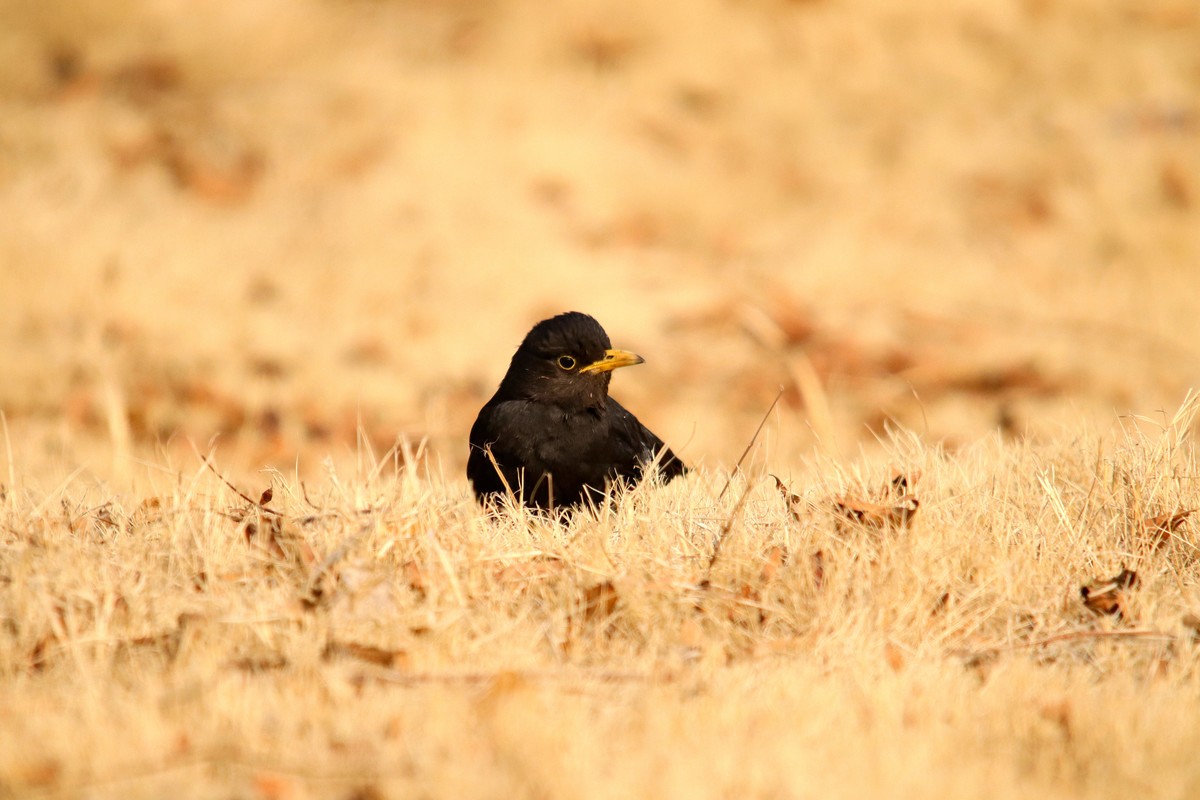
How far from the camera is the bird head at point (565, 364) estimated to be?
219 inches

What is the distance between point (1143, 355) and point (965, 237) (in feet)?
11.7

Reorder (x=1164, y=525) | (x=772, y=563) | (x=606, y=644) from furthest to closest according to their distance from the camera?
(x=1164, y=525), (x=772, y=563), (x=606, y=644)

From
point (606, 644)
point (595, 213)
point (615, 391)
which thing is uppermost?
point (595, 213)

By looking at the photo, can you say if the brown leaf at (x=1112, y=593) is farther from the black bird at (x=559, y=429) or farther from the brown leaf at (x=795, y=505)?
the black bird at (x=559, y=429)

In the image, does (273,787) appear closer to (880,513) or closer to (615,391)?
(880,513)

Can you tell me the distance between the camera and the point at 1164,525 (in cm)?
430

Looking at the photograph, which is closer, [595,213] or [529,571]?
[529,571]

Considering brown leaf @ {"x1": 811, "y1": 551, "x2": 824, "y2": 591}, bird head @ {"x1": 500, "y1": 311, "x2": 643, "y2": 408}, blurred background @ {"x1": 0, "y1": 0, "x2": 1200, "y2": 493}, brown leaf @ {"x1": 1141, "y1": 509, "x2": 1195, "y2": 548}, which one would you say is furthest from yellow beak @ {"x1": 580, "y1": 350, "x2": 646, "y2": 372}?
blurred background @ {"x1": 0, "y1": 0, "x2": 1200, "y2": 493}

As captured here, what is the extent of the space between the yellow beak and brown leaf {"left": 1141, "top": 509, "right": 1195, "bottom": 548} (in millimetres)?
2289

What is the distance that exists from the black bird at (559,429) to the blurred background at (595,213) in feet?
17.9

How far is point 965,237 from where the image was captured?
1684cm

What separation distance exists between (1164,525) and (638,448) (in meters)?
2.30

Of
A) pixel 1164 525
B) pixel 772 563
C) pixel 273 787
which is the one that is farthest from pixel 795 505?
pixel 273 787

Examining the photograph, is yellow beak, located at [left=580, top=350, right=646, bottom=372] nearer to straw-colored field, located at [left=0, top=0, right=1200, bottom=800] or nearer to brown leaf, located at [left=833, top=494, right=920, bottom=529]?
straw-colored field, located at [left=0, top=0, right=1200, bottom=800]
